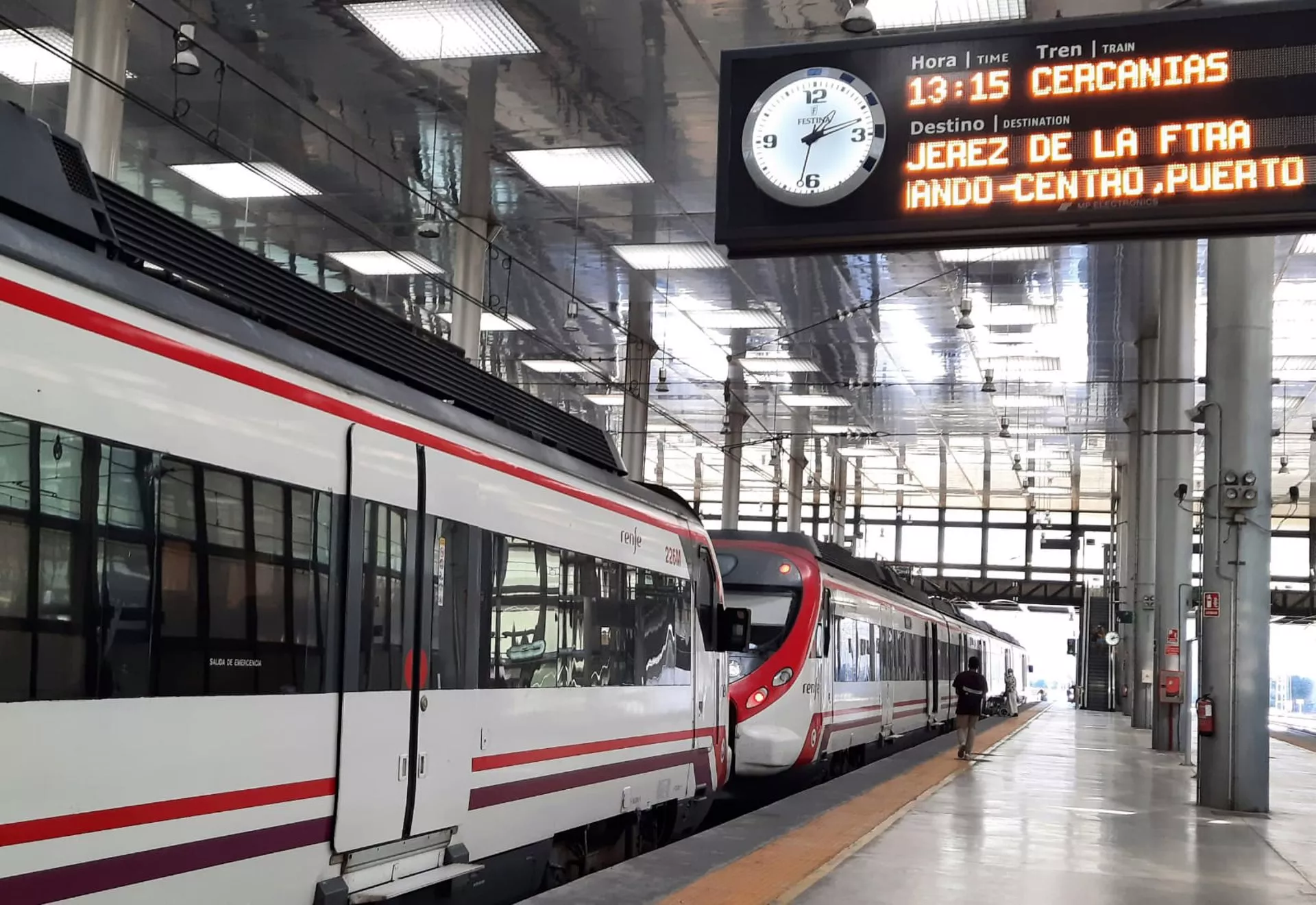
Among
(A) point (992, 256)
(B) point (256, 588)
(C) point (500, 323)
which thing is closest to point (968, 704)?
(A) point (992, 256)

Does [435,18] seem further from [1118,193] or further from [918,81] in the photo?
[1118,193]

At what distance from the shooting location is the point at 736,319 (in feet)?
86.6

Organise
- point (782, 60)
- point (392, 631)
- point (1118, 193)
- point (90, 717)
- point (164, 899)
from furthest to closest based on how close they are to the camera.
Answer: point (782, 60) → point (1118, 193) → point (392, 631) → point (164, 899) → point (90, 717)

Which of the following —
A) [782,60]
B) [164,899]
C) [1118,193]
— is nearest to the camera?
[164,899]

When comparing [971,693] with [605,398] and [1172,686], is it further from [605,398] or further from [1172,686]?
[605,398]

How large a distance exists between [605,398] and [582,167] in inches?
704

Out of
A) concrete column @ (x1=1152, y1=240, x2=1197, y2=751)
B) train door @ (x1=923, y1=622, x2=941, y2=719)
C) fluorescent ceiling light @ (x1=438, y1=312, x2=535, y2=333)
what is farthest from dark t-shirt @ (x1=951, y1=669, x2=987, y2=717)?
fluorescent ceiling light @ (x1=438, y1=312, x2=535, y2=333)

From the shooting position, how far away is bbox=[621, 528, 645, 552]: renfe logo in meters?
9.27

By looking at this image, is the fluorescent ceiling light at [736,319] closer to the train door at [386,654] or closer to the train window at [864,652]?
the train window at [864,652]

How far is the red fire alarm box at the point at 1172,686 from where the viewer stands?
21203 millimetres

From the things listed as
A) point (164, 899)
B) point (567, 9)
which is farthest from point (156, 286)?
point (567, 9)

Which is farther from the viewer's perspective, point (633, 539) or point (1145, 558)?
point (1145, 558)

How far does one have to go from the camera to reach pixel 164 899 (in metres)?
4.57

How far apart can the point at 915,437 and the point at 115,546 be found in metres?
37.6
